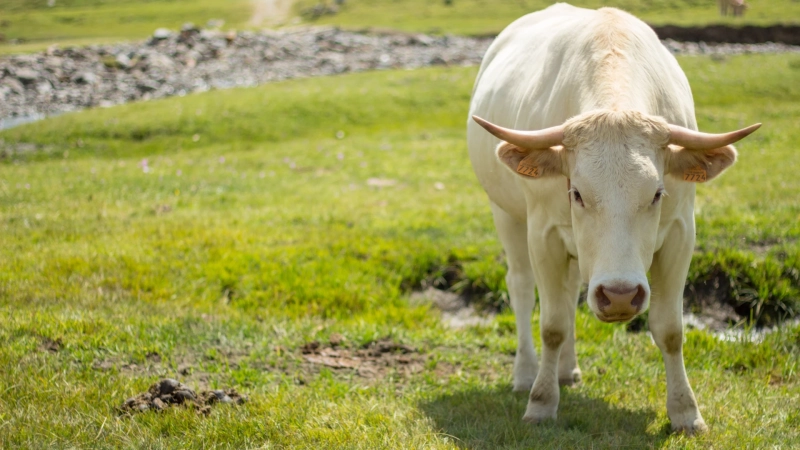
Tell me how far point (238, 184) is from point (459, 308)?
23.4 ft

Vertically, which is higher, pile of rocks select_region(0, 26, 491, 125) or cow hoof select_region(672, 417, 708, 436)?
cow hoof select_region(672, 417, 708, 436)

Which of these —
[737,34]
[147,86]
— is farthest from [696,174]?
[737,34]

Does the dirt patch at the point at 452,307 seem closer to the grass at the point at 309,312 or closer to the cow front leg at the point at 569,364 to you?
the grass at the point at 309,312

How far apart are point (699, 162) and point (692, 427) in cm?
176

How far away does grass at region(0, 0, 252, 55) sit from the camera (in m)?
68.9

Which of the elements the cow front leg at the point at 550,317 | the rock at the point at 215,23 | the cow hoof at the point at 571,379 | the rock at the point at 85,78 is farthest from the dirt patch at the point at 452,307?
the rock at the point at 215,23

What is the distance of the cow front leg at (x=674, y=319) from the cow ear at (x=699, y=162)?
1.76ft

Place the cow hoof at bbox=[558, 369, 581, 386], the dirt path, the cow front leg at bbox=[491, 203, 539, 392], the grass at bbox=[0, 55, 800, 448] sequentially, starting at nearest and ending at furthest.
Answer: the grass at bbox=[0, 55, 800, 448], the cow hoof at bbox=[558, 369, 581, 386], the cow front leg at bbox=[491, 203, 539, 392], the dirt path

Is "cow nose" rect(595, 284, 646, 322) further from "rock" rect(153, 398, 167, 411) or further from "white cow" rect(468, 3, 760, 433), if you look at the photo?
"rock" rect(153, 398, 167, 411)

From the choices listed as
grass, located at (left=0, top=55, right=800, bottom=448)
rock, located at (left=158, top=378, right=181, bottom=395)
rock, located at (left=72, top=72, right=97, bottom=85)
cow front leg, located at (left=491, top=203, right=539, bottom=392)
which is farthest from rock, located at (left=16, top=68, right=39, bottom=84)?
rock, located at (left=158, top=378, right=181, bottom=395)

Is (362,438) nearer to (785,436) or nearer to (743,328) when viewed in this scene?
(785,436)

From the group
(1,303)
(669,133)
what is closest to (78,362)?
(1,303)

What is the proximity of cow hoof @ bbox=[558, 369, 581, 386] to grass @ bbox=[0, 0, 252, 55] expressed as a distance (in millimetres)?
64124

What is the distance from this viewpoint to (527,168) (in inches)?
189
